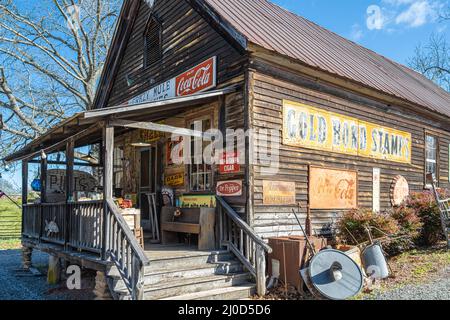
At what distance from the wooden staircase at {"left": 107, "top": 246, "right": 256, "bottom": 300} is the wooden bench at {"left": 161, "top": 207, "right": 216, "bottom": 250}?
→ 37cm

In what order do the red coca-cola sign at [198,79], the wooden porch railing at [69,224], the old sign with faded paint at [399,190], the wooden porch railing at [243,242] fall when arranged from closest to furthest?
1. the wooden porch railing at [243,242]
2. the wooden porch railing at [69,224]
3. the red coca-cola sign at [198,79]
4. the old sign with faded paint at [399,190]

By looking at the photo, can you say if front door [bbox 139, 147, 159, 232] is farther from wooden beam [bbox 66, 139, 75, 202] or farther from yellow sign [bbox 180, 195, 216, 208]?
wooden beam [bbox 66, 139, 75, 202]

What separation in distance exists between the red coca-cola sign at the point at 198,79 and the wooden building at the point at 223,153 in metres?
0.04

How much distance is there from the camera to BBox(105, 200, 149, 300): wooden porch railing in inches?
226

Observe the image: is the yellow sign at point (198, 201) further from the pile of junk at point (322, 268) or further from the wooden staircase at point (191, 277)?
the pile of junk at point (322, 268)

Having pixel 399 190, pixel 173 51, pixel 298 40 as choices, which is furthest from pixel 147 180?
pixel 399 190

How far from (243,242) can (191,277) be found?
1345 millimetres

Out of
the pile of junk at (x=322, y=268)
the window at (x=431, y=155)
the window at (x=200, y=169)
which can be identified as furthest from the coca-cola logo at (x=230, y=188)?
the window at (x=431, y=155)

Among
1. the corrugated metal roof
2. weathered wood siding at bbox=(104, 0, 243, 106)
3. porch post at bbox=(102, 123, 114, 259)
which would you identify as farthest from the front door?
the corrugated metal roof

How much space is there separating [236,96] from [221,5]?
8.48ft

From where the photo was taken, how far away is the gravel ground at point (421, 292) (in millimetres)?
6703

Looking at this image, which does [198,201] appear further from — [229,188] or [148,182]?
[148,182]

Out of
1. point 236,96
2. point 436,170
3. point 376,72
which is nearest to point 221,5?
point 236,96
